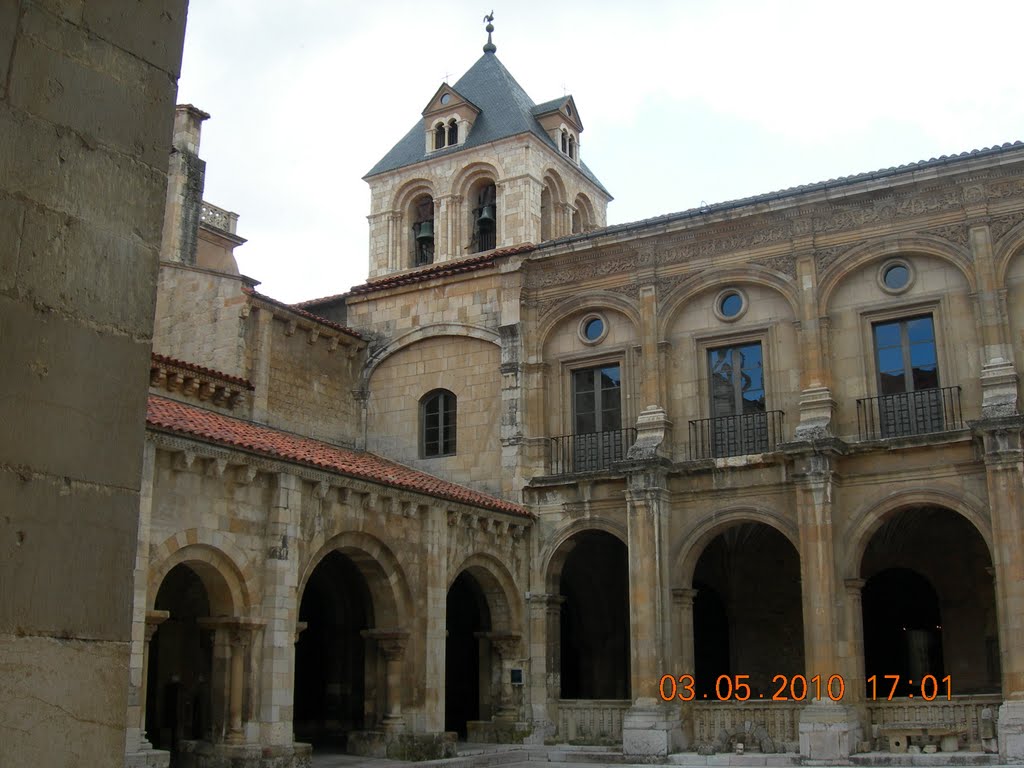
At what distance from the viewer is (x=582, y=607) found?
81.0 ft

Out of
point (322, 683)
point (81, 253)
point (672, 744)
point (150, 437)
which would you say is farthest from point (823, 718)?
point (81, 253)

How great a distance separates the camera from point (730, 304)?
2202 centimetres

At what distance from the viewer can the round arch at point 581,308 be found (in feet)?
74.5

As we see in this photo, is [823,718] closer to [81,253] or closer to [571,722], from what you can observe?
[571,722]

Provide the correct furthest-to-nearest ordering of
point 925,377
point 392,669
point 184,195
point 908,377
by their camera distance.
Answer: point 184,195
point 908,377
point 925,377
point 392,669

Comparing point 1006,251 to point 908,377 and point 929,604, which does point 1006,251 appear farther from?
point 929,604

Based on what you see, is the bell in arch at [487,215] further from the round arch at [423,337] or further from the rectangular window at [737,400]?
the rectangular window at [737,400]

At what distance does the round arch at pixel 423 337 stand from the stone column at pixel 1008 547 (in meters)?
9.78

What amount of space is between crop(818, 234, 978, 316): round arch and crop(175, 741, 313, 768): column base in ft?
37.9

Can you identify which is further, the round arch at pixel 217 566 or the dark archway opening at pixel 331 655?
the dark archway opening at pixel 331 655

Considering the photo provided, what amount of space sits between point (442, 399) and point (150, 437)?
987cm

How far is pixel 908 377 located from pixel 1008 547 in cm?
353

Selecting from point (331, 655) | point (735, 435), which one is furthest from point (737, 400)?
point (331, 655)

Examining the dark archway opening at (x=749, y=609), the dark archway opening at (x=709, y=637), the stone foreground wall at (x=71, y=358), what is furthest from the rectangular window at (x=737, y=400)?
the stone foreground wall at (x=71, y=358)
